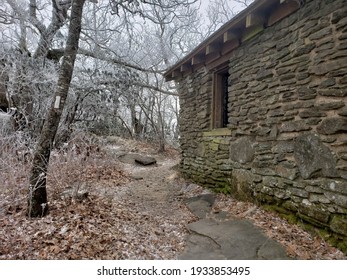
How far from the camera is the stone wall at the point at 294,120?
2830mm

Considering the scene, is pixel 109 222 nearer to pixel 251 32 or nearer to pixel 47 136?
pixel 47 136

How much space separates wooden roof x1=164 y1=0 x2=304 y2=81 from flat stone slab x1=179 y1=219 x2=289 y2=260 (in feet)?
10.6

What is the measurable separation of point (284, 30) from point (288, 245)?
3102 millimetres

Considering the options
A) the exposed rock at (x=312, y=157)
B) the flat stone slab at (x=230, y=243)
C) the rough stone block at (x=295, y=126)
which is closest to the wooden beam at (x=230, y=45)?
the rough stone block at (x=295, y=126)

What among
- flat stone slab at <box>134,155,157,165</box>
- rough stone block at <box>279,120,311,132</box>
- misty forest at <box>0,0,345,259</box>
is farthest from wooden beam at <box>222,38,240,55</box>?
flat stone slab at <box>134,155,157,165</box>

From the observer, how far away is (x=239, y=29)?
4.47 m

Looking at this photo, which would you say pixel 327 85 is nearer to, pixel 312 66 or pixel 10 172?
pixel 312 66

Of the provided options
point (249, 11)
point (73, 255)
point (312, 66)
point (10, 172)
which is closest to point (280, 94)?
point (312, 66)

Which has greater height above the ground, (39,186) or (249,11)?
(249,11)

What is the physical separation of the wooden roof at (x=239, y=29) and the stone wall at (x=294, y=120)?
5.1 inches

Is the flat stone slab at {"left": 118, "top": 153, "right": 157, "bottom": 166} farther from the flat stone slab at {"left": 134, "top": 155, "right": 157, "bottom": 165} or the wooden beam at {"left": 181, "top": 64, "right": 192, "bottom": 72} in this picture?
the wooden beam at {"left": 181, "top": 64, "right": 192, "bottom": 72}

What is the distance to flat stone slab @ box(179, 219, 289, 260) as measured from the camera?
269 cm

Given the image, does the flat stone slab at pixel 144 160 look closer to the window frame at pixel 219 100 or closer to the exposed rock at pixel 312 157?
the window frame at pixel 219 100
